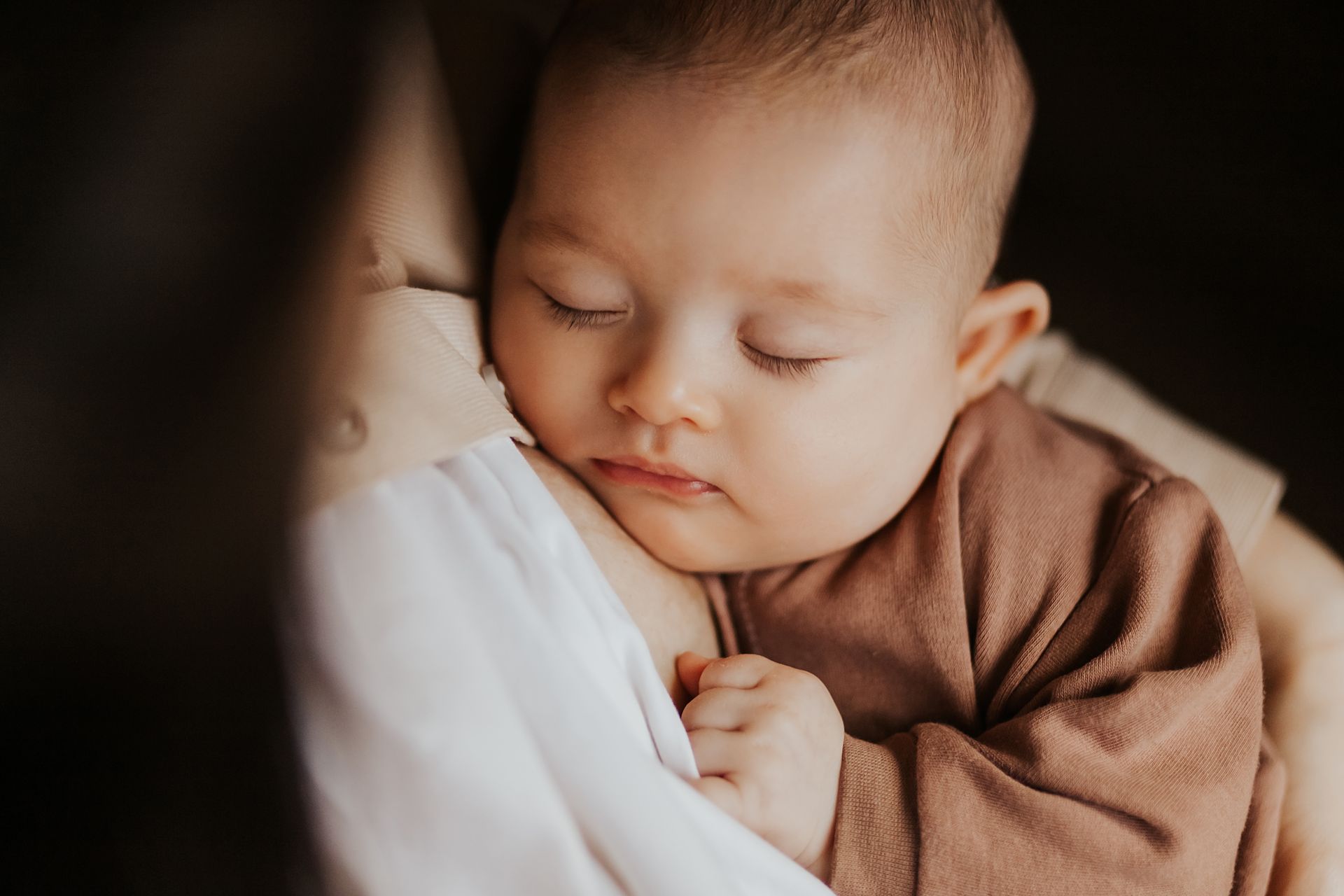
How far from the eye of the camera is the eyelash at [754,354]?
83 centimetres

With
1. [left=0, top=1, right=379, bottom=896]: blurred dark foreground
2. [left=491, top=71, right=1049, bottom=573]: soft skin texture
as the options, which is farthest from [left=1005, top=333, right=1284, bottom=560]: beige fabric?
[left=0, top=1, right=379, bottom=896]: blurred dark foreground

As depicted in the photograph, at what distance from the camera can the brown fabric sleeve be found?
0.76 m

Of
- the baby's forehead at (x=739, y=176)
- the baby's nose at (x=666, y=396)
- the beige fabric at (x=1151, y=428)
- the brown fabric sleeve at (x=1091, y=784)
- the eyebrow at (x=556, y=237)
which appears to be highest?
the baby's forehead at (x=739, y=176)

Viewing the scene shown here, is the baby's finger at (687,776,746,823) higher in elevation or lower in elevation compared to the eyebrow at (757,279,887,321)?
lower

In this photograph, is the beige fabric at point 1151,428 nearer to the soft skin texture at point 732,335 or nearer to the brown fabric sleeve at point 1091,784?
the brown fabric sleeve at point 1091,784

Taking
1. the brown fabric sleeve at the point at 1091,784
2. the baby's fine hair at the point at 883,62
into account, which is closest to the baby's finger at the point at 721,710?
the brown fabric sleeve at the point at 1091,784

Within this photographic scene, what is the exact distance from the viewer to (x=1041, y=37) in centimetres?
175

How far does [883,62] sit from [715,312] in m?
0.26

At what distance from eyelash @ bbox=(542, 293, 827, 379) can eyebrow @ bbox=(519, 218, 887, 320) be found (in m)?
0.05

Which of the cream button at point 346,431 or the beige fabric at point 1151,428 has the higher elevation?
the cream button at point 346,431

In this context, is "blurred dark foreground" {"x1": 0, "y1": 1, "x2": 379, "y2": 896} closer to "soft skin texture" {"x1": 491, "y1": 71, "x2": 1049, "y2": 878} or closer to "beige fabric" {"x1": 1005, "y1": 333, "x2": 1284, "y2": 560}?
"soft skin texture" {"x1": 491, "y1": 71, "x2": 1049, "y2": 878}

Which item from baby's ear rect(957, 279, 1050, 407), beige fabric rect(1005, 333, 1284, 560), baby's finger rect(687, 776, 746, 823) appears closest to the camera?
baby's finger rect(687, 776, 746, 823)

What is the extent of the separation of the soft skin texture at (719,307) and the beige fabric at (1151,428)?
1.49ft

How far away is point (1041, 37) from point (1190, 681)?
133 cm
